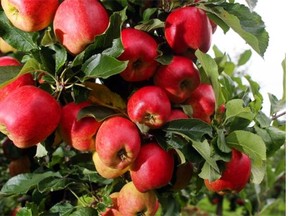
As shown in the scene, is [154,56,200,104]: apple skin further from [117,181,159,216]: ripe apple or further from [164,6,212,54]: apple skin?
[117,181,159,216]: ripe apple

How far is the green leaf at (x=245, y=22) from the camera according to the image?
1070 mm

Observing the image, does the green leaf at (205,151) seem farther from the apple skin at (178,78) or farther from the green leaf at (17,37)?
the green leaf at (17,37)

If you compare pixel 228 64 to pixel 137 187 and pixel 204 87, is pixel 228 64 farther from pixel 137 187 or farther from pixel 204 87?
pixel 137 187

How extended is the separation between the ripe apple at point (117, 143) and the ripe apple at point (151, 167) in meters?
0.04

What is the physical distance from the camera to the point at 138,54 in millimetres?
1038

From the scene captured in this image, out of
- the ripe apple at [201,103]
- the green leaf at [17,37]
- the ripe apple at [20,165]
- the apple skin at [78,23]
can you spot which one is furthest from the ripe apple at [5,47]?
the ripe apple at [201,103]

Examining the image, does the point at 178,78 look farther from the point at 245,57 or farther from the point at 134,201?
the point at 245,57

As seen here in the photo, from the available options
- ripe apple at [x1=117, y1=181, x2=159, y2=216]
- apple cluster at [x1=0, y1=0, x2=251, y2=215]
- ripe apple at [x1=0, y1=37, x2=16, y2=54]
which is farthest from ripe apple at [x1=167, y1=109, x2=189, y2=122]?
ripe apple at [x1=0, y1=37, x2=16, y2=54]

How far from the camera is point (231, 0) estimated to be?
1.33 m

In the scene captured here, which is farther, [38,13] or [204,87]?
[204,87]

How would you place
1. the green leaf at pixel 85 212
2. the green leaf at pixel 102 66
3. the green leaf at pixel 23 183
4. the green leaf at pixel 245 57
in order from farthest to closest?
the green leaf at pixel 245 57
the green leaf at pixel 23 183
the green leaf at pixel 85 212
the green leaf at pixel 102 66

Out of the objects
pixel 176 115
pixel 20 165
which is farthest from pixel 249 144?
pixel 20 165

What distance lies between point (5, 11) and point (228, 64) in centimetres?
96

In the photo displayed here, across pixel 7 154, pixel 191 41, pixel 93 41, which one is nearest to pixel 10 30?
pixel 93 41
